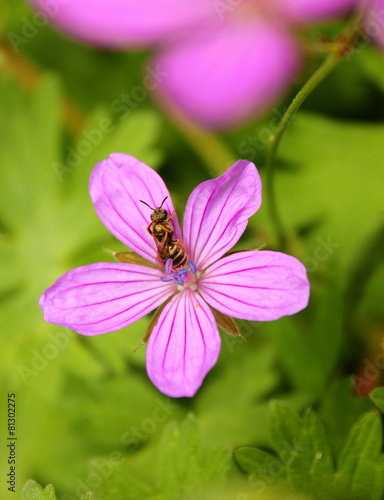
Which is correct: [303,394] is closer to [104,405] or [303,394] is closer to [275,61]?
[104,405]

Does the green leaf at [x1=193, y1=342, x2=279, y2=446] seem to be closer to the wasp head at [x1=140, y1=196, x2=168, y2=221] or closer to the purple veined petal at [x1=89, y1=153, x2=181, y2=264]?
the purple veined petal at [x1=89, y1=153, x2=181, y2=264]

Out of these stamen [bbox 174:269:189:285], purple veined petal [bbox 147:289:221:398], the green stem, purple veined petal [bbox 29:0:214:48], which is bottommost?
purple veined petal [bbox 147:289:221:398]

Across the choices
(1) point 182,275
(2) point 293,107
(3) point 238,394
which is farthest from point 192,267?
(3) point 238,394

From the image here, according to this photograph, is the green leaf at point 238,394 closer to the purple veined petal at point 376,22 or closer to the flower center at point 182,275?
the flower center at point 182,275

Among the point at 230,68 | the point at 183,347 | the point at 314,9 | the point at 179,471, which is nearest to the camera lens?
the point at 183,347

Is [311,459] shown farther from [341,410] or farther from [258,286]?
[258,286]

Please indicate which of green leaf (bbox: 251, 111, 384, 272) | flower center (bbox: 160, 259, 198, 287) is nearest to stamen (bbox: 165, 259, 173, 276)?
flower center (bbox: 160, 259, 198, 287)
